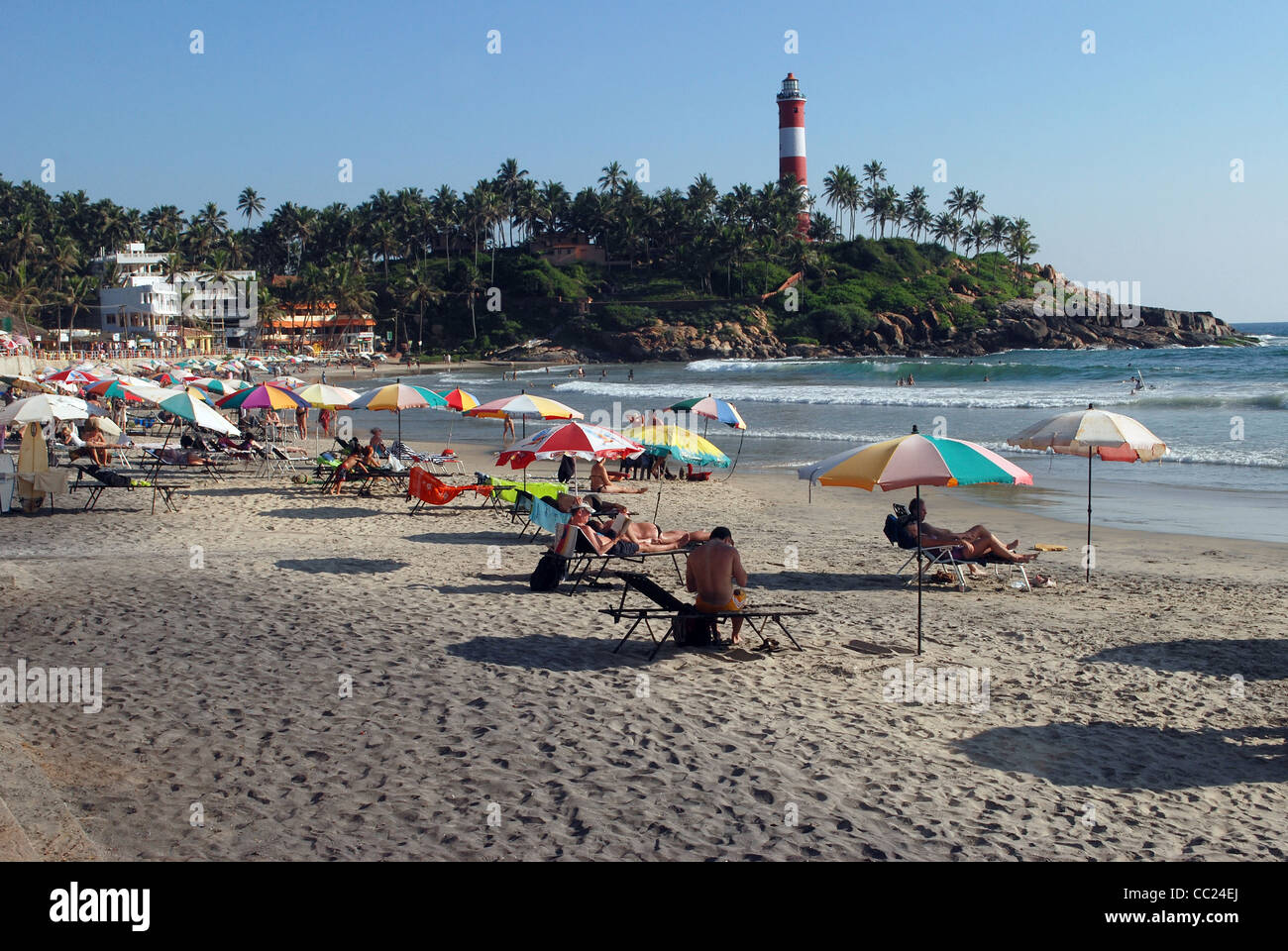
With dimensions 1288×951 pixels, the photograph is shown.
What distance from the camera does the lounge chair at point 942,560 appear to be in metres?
10.7

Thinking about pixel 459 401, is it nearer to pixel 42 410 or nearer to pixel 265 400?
pixel 265 400

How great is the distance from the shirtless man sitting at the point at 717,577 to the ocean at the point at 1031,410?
9.71 meters

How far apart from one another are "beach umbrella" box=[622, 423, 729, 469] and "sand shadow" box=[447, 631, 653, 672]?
23.3 feet

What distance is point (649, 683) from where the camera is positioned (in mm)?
7016

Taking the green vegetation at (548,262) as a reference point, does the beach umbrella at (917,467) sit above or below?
below

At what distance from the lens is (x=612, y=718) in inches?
247

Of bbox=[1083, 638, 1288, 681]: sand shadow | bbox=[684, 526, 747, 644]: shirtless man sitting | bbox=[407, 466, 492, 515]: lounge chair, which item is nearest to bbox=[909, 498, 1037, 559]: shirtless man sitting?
bbox=[1083, 638, 1288, 681]: sand shadow

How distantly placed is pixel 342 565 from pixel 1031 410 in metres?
35.8

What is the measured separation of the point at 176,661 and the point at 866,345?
316 feet
